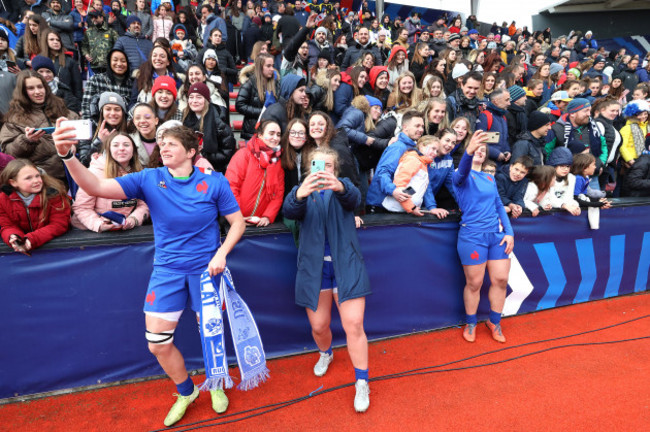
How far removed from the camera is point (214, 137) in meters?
3.82

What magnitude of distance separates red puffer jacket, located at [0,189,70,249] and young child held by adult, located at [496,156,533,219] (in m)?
4.10

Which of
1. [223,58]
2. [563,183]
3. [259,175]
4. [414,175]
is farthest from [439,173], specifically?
[223,58]

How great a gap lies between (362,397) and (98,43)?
21.7 feet

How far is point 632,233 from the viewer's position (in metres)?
4.68

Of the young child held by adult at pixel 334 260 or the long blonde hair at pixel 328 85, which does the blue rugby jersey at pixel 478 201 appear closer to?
the young child held by adult at pixel 334 260

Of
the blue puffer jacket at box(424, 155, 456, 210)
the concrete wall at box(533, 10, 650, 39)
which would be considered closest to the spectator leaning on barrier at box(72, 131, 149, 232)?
the blue puffer jacket at box(424, 155, 456, 210)

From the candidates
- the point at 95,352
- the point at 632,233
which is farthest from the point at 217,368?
the point at 632,233

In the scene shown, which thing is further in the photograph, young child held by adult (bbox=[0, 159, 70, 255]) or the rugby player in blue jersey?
young child held by adult (bbox=[0, 159, 70, 255])

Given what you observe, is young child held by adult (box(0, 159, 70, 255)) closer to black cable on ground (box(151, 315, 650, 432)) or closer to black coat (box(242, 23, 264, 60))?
black cable on ground (box(151, 315, 650, 432))

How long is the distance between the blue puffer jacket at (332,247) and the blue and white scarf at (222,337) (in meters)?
0.44

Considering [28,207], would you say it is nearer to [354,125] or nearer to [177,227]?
[177,227]

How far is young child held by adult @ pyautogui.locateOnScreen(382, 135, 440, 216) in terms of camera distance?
3521 mm

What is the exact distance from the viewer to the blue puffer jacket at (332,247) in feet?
8.60

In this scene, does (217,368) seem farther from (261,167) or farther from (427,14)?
(427,14)
